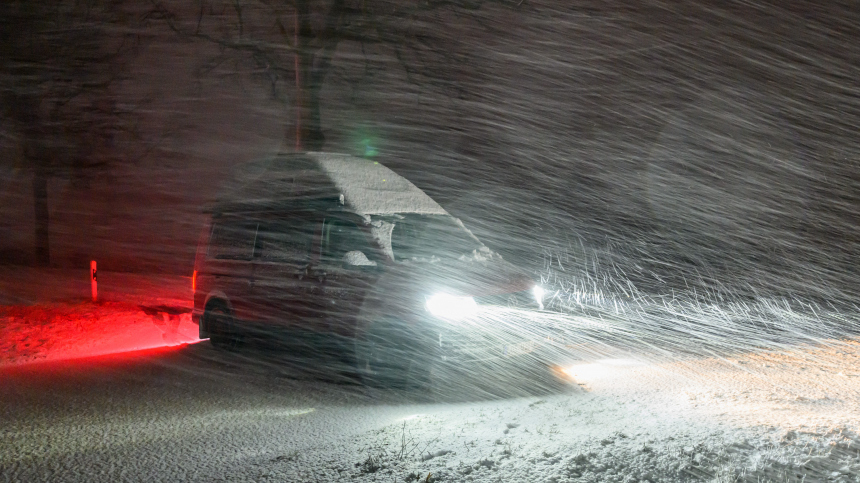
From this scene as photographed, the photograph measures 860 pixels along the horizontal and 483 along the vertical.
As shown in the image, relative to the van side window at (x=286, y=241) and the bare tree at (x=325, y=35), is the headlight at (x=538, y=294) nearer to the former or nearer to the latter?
the van side window at (x=286, y=241)

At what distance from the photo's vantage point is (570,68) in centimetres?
1614

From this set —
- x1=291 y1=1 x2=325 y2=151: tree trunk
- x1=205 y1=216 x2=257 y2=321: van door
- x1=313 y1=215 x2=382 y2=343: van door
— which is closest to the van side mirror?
x1=313 y1=215 x2=382 y2=343: van door

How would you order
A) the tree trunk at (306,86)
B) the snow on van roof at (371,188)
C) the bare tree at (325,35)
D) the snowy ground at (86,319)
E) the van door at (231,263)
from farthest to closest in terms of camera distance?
the bare tree at (325,35)
the tree trunk at (306,86)
the snowy ground at (86,319)
the van door at (231,263)
the snow on van roof at (371,188)

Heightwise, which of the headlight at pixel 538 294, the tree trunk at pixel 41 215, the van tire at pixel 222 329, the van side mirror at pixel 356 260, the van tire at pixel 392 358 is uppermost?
the van side mirror at pixel 356 260

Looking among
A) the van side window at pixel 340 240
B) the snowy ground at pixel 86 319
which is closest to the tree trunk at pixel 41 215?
the snowy ground at pixel 86 319

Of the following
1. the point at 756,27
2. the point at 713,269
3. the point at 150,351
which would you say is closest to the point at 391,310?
the point at 150,351

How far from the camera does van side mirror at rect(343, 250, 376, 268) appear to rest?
6.32 m

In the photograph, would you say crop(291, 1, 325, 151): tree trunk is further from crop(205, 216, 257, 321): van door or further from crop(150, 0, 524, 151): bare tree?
crop(205, 216, 257, 321): van door

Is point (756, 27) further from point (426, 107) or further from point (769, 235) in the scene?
point (426, 107)

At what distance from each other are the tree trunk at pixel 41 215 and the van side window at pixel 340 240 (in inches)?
647

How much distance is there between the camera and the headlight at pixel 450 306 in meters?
5.76

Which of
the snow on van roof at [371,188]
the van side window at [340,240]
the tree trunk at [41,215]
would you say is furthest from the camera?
the tree trunk at [41,215]

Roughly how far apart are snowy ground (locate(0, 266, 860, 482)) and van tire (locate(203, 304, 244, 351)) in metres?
0.18

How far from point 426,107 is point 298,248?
11571 millimetres
